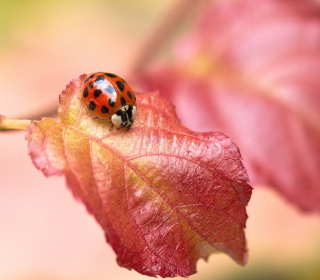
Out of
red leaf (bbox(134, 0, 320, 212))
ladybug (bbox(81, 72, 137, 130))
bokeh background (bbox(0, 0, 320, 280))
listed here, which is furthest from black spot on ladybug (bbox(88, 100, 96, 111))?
bokeh background (bbox(0, 0, 320, 280))

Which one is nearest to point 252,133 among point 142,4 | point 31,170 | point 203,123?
point 203,123

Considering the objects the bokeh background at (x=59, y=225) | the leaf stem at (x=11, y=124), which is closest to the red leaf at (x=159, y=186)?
the leaf stem at (x=11, y=124)

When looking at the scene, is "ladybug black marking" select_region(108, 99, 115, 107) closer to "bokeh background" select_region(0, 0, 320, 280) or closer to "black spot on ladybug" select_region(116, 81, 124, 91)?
"black spot on ladybug" select_region(116, 81, 124, 91)

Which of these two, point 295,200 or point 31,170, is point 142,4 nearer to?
point 31,170

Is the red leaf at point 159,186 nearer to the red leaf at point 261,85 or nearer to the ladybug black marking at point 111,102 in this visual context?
the ladybug black marking at point 111,102

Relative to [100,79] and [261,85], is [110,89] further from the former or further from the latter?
[261,85]

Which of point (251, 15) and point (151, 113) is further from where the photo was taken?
point (251, 15)

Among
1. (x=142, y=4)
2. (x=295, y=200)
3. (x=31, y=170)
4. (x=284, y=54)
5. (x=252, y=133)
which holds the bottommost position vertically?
(x=295, y=200)

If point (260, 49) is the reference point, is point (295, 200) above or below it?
below
